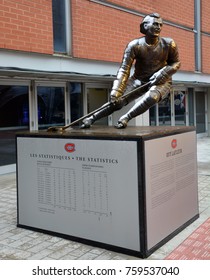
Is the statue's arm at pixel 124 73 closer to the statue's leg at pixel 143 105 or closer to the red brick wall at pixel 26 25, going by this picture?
the statue's leg at pixel 143 105

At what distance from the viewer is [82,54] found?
31.0 ft

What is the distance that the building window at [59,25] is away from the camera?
9.00 meters

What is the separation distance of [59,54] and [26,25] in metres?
1.17

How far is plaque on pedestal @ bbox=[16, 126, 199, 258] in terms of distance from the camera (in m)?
3.73

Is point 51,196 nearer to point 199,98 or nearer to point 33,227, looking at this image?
point 33,227

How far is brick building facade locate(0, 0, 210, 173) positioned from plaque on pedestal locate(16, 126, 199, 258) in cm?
346

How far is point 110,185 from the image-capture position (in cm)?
387

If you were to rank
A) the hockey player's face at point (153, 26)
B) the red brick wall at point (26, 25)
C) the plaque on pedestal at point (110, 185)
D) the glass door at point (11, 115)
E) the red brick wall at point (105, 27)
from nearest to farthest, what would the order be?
the plaque on pedestal at point (110, 185)
the hockey player's face at point (153, 26)
the red brick wall at point (26, 25)
the glass door at point (11, 115)
the red brick wall at point (105, 27)

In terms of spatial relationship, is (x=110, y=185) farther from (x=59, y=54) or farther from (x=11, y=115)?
(x=59, y=54)

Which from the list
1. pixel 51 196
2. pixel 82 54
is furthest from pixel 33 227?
pixel 82 54

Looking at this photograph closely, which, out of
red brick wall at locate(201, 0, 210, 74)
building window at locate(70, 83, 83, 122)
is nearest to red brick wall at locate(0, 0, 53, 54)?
building window at locate(70, 83, 83, 122)

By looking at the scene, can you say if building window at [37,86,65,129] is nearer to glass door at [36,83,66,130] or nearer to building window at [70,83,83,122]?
glass door at [36,83,66,130]

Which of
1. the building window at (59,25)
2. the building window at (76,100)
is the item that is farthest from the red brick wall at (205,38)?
the building window at (59,25)

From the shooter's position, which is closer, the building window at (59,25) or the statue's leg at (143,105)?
the statue's leg at (143,105)
